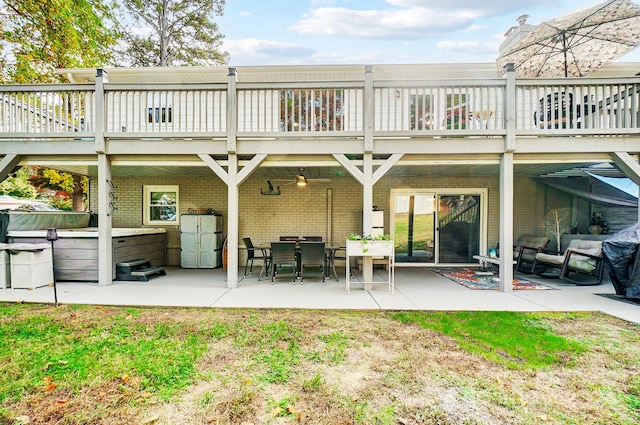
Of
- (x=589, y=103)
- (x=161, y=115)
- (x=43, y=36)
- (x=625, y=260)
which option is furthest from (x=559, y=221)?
(x=43, y=36)

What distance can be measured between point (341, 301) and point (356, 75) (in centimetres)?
547

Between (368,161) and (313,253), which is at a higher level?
(368,161)

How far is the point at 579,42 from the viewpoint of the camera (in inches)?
213

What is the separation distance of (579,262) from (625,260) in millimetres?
1376

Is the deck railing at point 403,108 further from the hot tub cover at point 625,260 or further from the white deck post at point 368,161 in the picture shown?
the hot tub cover at point 625,260

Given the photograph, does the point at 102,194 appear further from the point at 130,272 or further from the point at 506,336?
the point at 506,336

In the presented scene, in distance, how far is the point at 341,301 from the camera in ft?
15.4

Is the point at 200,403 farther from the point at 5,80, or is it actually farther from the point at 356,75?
the point at 5,80

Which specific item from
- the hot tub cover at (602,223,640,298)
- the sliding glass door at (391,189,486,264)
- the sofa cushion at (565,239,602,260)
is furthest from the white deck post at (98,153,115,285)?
the sofa cushion at (565,239,602,260)

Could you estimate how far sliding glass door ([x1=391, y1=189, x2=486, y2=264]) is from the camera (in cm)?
827

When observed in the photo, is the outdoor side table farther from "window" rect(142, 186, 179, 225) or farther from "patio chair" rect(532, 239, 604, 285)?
"patio chair" rect(532, 239, 604, 285)

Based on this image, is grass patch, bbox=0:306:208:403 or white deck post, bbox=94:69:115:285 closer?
grass patch, bbox=0:306:208:403

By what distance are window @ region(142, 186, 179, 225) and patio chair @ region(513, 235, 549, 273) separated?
884cm

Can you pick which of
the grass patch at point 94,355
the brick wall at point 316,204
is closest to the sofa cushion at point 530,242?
the brick wall at point 316,204
